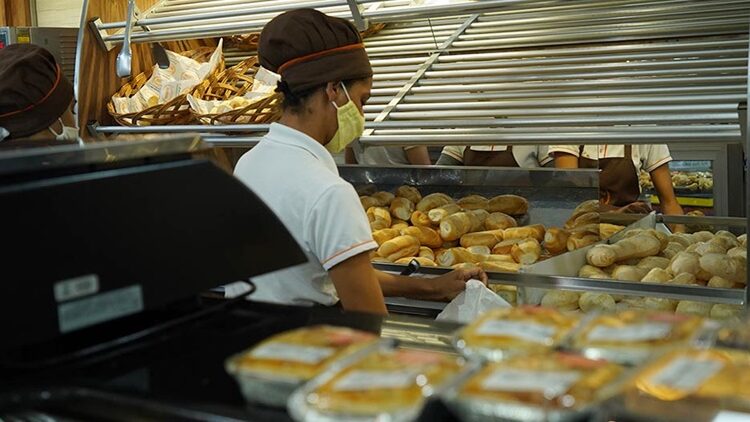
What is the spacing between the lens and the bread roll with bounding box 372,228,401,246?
307 centimetres

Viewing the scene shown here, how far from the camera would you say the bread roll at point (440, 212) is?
314 cm

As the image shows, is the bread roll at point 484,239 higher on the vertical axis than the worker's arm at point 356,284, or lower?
lower

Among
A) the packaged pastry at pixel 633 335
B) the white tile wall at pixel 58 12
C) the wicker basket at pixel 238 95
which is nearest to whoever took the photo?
the packaged pastry at pixel 633 335

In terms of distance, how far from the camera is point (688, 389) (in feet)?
2.75

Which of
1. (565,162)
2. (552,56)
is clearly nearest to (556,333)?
(552,56)

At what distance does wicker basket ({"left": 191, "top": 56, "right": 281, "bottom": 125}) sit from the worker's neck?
868 mm

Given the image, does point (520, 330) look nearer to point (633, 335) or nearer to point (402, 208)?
point (633, 335)

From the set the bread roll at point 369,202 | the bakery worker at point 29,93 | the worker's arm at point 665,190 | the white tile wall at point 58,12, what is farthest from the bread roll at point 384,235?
the white tile wall at point 58,12

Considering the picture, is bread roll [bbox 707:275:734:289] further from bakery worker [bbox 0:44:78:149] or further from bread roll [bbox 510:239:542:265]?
bakery worker [bbox 0:44:78:149]

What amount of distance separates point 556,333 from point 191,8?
116 inches

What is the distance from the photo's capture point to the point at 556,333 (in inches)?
40.2

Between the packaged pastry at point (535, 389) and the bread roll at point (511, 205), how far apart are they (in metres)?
2.26

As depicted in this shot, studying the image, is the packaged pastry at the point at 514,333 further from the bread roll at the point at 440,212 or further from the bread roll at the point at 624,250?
the bread roll at the point at 440,212

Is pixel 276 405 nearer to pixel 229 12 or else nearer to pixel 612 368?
pixel 612 368
